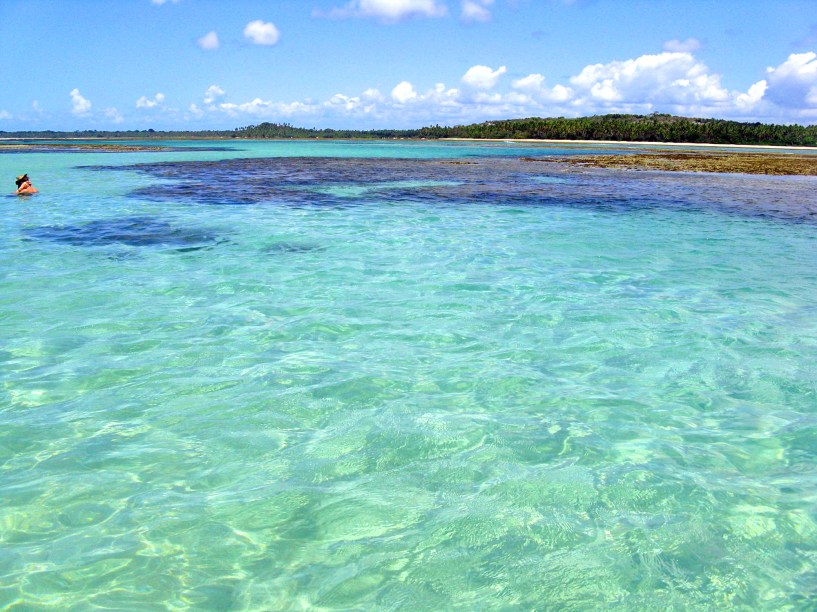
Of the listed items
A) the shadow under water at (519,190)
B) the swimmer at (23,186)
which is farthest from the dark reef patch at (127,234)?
the swimmer at (23,186)

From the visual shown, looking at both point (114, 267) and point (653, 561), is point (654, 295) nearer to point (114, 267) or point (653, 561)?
point (653, 561)

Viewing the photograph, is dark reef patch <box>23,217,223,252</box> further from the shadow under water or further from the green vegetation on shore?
the green vegetation on shore

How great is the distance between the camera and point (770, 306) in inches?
392

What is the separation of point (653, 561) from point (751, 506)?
126 centimetres

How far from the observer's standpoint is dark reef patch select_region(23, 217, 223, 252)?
14859 millimetres

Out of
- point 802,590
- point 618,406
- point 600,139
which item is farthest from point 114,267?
point 600,139

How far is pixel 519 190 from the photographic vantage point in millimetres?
29594

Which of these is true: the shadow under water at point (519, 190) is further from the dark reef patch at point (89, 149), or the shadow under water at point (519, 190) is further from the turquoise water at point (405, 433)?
the dark reef patch at point (89, 149)

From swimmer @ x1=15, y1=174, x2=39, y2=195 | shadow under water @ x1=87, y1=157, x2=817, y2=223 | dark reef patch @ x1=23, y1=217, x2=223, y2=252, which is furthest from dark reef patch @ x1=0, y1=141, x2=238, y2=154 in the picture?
dark reef patch @ x1=23, y1=217, x2=223, y2=252

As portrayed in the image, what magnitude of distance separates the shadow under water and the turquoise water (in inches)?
445

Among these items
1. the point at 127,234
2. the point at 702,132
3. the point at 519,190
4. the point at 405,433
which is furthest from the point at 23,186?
the point at 702,132

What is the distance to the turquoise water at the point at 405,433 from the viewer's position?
379 centimetres

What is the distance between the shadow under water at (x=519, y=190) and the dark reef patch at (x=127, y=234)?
5.84 meters

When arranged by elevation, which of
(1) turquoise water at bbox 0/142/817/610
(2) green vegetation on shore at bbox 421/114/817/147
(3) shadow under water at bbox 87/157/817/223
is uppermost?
(2) green vegetation on shore at bbox 421/114/817/147
